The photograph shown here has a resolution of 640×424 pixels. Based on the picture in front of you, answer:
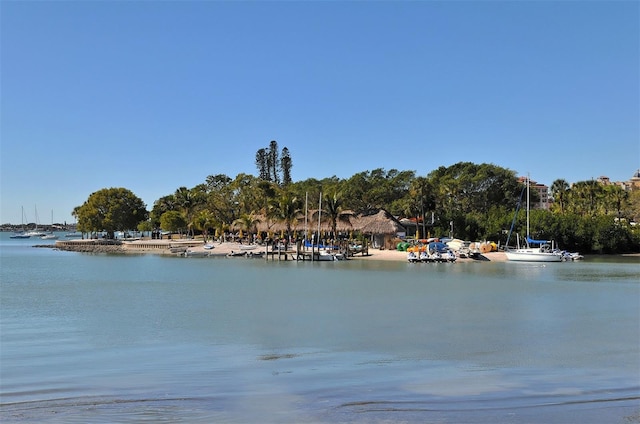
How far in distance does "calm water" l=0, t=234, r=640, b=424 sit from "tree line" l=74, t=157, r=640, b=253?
34349 mm

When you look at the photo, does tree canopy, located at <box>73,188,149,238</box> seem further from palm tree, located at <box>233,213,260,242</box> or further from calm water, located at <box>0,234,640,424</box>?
calm water, located at <box>0,234,640,424</box>

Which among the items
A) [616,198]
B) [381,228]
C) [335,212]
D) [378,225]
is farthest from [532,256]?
[616,198]

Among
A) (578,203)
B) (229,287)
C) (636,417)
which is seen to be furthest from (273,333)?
(578,203)

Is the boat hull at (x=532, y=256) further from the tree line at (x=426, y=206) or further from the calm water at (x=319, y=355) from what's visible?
the calm water at (x=319, y=355)

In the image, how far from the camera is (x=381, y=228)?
205 ft

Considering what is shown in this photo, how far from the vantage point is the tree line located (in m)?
62.2

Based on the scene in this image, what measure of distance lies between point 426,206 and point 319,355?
5838 cm

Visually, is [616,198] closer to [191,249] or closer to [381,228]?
[381,228]

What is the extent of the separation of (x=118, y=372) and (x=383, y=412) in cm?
574

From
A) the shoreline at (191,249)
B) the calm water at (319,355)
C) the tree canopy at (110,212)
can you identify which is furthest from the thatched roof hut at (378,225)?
the tree canopy at (110,212)

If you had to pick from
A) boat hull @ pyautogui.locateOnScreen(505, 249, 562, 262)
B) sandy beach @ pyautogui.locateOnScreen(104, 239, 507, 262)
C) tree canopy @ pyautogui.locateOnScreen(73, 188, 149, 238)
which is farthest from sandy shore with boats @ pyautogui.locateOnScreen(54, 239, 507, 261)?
tree canopy @ pyautogui.locateOnScreen(73, 188, 149, 238)

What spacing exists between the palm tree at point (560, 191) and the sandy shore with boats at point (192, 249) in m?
22.2

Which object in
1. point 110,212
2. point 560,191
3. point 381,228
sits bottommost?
point 381,228

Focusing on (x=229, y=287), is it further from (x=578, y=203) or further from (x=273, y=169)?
(x=273, y=169)
